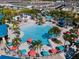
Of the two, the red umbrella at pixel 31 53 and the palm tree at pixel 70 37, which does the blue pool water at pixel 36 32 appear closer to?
the palm tree at pixel 70 37

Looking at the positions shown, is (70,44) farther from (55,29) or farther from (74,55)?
(55,29)

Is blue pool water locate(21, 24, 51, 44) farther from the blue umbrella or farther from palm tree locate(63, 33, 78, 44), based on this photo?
the blue umbrella

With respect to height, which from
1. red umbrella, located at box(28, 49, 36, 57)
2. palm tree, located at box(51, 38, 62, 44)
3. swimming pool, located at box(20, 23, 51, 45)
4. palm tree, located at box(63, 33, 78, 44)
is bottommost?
swimming pool, located at box(20, 23, 51, 45)

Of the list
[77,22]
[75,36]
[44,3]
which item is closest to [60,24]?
[77,22]

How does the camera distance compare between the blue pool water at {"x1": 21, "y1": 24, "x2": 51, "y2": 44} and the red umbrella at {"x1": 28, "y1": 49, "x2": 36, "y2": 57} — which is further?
the blue pool water at {"x1": 21, "y1": 24, "x2": 51, "y2": 44}

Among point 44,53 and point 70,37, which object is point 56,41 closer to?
point 70,37

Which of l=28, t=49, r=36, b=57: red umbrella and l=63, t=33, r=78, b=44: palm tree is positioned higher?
l=63, t=33, r=78, b=44: palm tree

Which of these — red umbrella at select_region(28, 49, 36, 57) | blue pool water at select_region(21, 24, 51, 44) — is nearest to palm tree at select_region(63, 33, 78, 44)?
blue pool water at select_region(21, 24, 51, 44)

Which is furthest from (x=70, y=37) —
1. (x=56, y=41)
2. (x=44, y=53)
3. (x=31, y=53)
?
(x=31, y=53)

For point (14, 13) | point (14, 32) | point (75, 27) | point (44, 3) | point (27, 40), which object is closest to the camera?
point (27, 40)
